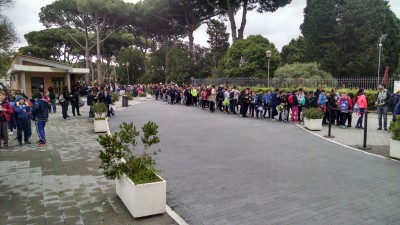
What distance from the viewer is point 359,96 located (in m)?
13.2

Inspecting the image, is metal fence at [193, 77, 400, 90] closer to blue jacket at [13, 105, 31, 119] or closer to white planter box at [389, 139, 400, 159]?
white planter box at [389, 139, 400, 159]

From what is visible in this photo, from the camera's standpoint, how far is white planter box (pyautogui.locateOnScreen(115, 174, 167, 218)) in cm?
464

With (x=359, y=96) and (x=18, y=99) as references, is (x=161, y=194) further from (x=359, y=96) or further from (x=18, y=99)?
(x=359, y=96)

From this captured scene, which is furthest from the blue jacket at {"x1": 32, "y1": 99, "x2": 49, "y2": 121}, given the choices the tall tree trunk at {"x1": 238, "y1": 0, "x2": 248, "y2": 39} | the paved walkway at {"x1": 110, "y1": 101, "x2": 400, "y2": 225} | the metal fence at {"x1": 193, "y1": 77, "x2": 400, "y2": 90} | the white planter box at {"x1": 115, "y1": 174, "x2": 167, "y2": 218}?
the tall tree trunk at {"x1": 238, "y1": 0, "x2": 248, "y2": 39}

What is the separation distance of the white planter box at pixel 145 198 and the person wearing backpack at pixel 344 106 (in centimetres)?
1052

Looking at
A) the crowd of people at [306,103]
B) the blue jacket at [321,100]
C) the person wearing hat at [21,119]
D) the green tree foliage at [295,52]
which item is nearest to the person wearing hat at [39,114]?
the person wearing hat at [21,119]

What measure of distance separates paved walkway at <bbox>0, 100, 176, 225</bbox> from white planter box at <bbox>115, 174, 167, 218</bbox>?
0.34 ft

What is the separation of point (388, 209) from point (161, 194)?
11.0 feet

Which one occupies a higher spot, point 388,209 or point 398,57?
point 398,57

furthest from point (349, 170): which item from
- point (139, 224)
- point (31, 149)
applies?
point (31, 149)

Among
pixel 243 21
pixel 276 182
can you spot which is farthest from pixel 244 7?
pixel 276 182

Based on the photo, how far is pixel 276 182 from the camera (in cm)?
618

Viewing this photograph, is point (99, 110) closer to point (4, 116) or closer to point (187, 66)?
point (4, 116)

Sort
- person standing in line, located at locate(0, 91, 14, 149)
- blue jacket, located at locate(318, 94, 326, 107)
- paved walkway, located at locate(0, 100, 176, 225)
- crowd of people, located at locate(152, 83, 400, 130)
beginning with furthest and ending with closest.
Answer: blue jacket, located at locate(318, 94, 326, 107) < crowd of people, located at locate(152, 83, 400, 130) < person standing in line, located at locate(0, 91, 14, 149) < paved walkway, located at locate(0, 100, 176, 225)
